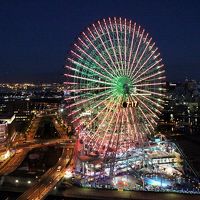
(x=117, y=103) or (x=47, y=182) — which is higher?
(x=117, y=103)

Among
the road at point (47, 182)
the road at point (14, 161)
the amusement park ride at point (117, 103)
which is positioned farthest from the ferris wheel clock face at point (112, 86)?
the road at point (14, 161)

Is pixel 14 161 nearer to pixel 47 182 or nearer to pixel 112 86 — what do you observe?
pixel 47 182

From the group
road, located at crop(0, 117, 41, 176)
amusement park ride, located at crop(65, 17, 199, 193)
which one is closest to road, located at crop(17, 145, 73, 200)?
amusement park ride, located at crop(65, 17, 199, 193)

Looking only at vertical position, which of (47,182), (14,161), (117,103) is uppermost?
(117,103)

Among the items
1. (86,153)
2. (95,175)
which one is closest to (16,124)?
(86,153)

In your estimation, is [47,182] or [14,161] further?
[14,161]

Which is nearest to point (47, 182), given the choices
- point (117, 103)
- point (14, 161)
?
point (117, 103)

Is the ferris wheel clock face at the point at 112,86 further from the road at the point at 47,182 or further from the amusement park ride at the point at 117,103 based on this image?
the road at the point at 47,182
